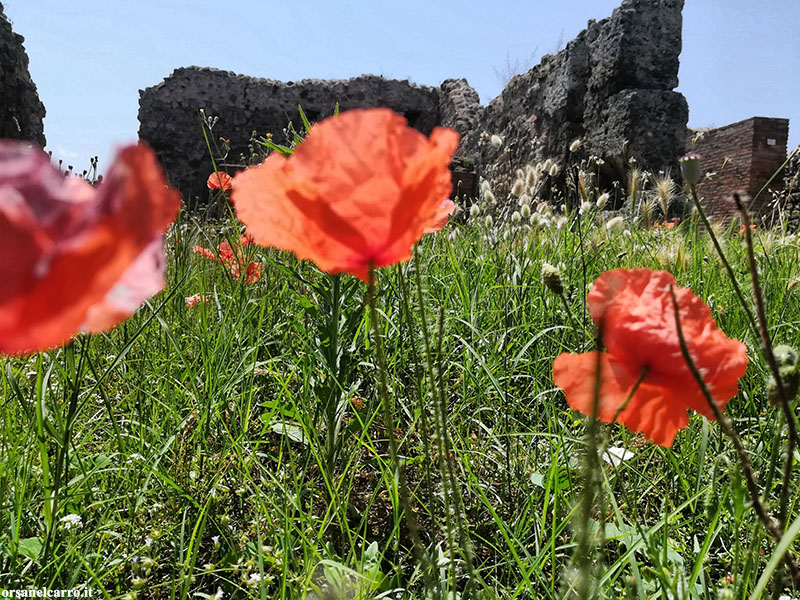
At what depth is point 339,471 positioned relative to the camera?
126 cm

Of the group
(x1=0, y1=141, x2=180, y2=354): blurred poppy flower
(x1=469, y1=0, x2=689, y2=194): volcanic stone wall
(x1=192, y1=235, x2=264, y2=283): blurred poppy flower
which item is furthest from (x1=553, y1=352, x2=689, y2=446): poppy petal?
(x1=469, y1=0, x2=689, y2=194): volcanic stone wall

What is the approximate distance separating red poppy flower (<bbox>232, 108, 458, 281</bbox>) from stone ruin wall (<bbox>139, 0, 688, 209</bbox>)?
9.23ft

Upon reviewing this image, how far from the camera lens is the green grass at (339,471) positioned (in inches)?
32.0

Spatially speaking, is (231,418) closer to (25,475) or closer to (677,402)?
(25,475)

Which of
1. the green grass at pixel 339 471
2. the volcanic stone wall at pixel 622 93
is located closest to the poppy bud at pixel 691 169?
the green grass at pixel 339 471

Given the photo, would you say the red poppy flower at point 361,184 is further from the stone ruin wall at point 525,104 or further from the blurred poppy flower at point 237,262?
the stone ruin wall at point 525,104

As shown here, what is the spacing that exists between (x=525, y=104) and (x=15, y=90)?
659 centimetres

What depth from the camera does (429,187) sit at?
40cm

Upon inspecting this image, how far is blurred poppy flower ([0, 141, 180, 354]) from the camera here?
191 millimetres

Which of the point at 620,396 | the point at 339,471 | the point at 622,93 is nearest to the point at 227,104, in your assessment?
the point at 622,93

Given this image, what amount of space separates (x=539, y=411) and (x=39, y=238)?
1.37m

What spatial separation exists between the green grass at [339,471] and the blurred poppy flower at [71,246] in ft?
1.29

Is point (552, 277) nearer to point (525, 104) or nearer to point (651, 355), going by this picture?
point (651, 355)

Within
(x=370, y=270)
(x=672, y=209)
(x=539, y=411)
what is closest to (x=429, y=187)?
(x=370, y=270)
